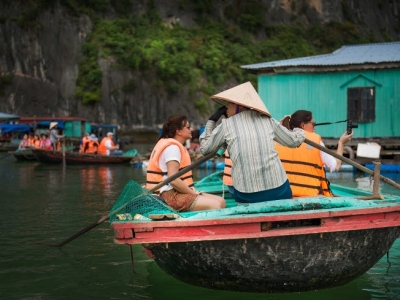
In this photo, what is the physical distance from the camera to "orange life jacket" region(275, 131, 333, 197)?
627 centimetres

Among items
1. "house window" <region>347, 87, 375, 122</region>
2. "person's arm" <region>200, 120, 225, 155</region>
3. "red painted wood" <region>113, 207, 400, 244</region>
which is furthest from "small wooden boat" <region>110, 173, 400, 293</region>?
"house window" <region>347, 87, 375, 122</region>

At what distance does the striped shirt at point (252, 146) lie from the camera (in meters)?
5.34

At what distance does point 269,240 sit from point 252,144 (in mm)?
813

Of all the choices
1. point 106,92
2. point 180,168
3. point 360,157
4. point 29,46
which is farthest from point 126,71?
point 180,168

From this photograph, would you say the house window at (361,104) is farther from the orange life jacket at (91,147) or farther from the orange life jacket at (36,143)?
the orange life jacket at (36,143)

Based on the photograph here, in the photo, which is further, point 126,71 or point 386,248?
point 126,71

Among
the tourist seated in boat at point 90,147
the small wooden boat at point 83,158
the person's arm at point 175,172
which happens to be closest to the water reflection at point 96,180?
the small wooden boat at point 83,158

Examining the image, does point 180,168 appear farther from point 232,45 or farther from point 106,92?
point 232,45

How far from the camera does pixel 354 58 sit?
19.2 meters

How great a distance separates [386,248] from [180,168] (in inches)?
78.5

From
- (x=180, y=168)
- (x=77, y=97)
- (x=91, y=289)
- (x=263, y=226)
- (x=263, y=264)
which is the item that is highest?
(x=77, y=97)

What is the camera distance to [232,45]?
193 feet

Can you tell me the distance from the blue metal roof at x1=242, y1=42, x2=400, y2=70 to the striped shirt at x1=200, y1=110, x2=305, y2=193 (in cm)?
1347

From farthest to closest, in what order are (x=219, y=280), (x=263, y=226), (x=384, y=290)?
(x=384, y=290) → (x=219, y=280) → (x=263, y=226)
